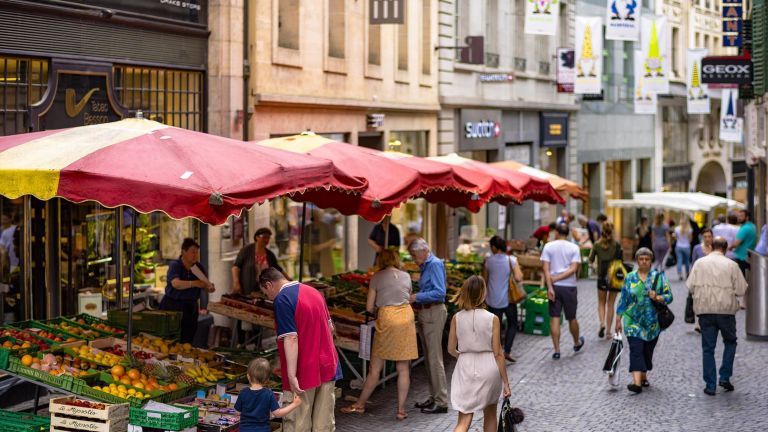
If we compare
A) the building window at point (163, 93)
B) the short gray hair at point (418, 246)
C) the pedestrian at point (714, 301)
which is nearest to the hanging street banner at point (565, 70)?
the building window at point (163, 93)

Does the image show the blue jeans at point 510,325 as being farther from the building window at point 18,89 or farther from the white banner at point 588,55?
the white banner at point 588,55

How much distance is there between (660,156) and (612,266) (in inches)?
1328

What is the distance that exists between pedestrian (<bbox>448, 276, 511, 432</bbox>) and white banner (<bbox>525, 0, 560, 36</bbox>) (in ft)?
55.8

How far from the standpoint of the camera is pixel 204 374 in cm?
1047

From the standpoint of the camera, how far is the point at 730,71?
89.6 ft

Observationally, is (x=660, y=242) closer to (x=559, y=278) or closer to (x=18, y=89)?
(x=559, y=278)

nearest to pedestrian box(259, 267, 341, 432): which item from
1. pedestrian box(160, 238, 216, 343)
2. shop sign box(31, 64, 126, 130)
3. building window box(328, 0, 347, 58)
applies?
pedestrian box(160, 238, 216, 343)

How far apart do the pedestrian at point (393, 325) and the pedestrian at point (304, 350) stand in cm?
251

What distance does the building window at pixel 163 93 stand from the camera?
15203 millimetres

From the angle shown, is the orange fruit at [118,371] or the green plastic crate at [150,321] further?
the green plastic crate at [150,321]

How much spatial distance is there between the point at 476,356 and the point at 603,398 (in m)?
3.99

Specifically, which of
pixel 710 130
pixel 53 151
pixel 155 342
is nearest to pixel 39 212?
pixel 155 342

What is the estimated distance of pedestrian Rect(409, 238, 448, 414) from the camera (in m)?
12.4

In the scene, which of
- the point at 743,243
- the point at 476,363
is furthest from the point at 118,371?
the point at 743,243
